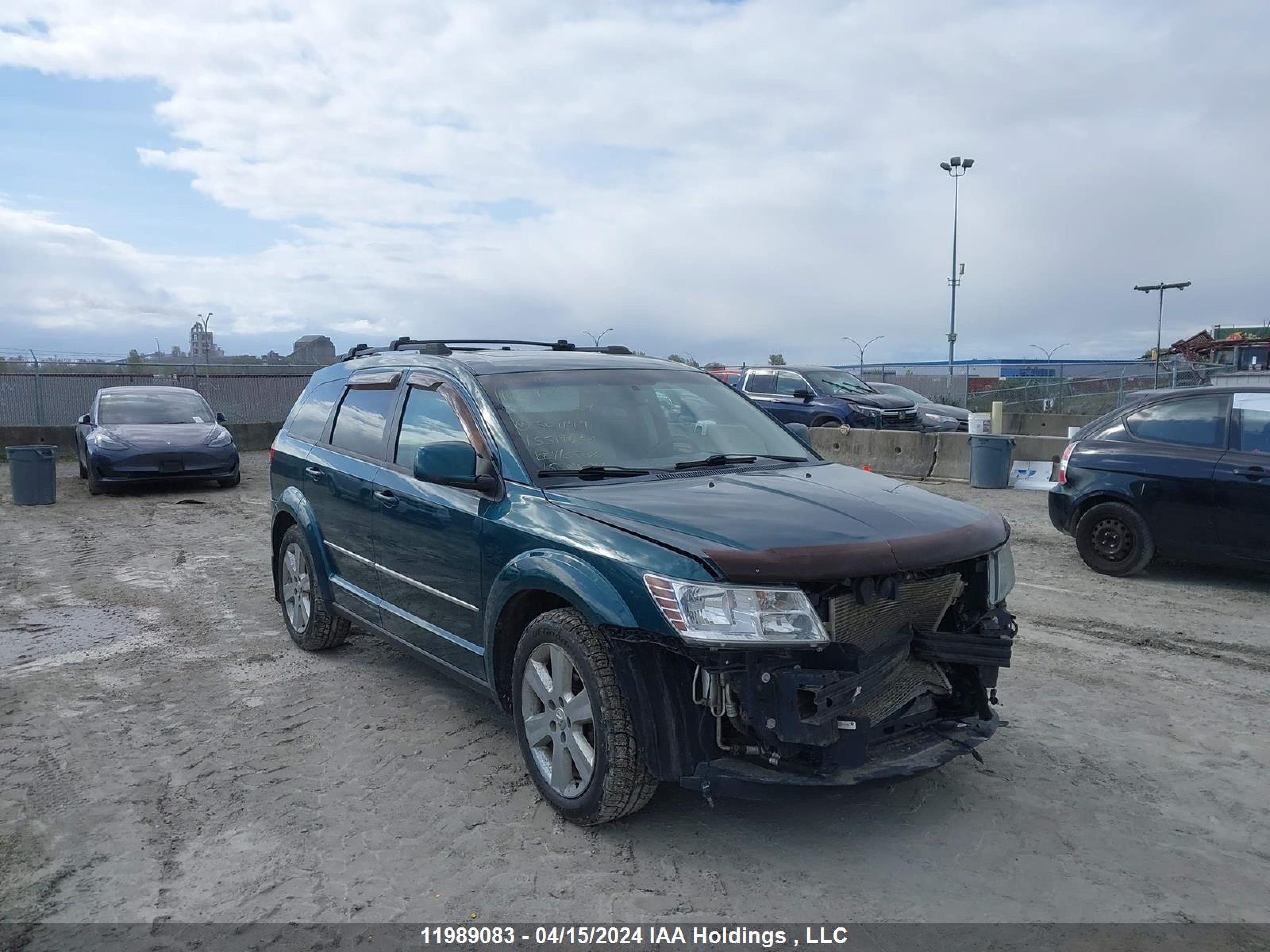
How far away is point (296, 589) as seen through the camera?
6.69 meters

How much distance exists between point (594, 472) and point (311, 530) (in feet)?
8.59

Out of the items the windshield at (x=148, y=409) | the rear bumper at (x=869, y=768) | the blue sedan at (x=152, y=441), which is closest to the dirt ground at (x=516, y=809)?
the rear bumper at (x=869, y=768)

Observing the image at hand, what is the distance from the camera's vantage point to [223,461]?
1484 centimetres

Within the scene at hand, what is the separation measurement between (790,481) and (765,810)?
1380mm

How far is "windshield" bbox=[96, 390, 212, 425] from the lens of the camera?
15.2 metres

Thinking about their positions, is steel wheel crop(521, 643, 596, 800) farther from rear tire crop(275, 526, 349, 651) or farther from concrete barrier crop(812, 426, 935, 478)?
concrete barrier crop(812, 426, 935, 478)

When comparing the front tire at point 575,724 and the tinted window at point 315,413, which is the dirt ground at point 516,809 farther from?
the tinted window at point 315,413

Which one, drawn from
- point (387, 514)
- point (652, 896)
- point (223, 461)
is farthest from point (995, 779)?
point (223, 461)

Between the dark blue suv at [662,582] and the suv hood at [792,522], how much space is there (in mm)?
12

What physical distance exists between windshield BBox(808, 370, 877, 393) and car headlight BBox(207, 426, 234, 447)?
441 inches

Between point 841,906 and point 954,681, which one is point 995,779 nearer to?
point 954,681

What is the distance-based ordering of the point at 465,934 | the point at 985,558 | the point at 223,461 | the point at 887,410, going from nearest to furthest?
the point at 465,934 < the point at 985,558 < the point at 223,461 < the point at 887,410

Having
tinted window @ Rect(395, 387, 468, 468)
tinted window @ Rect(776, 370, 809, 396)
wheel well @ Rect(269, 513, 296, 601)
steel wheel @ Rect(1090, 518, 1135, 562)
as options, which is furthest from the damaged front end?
tinted window @ Rect(776, 370, 809, 396)

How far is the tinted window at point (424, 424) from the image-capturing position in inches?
196
